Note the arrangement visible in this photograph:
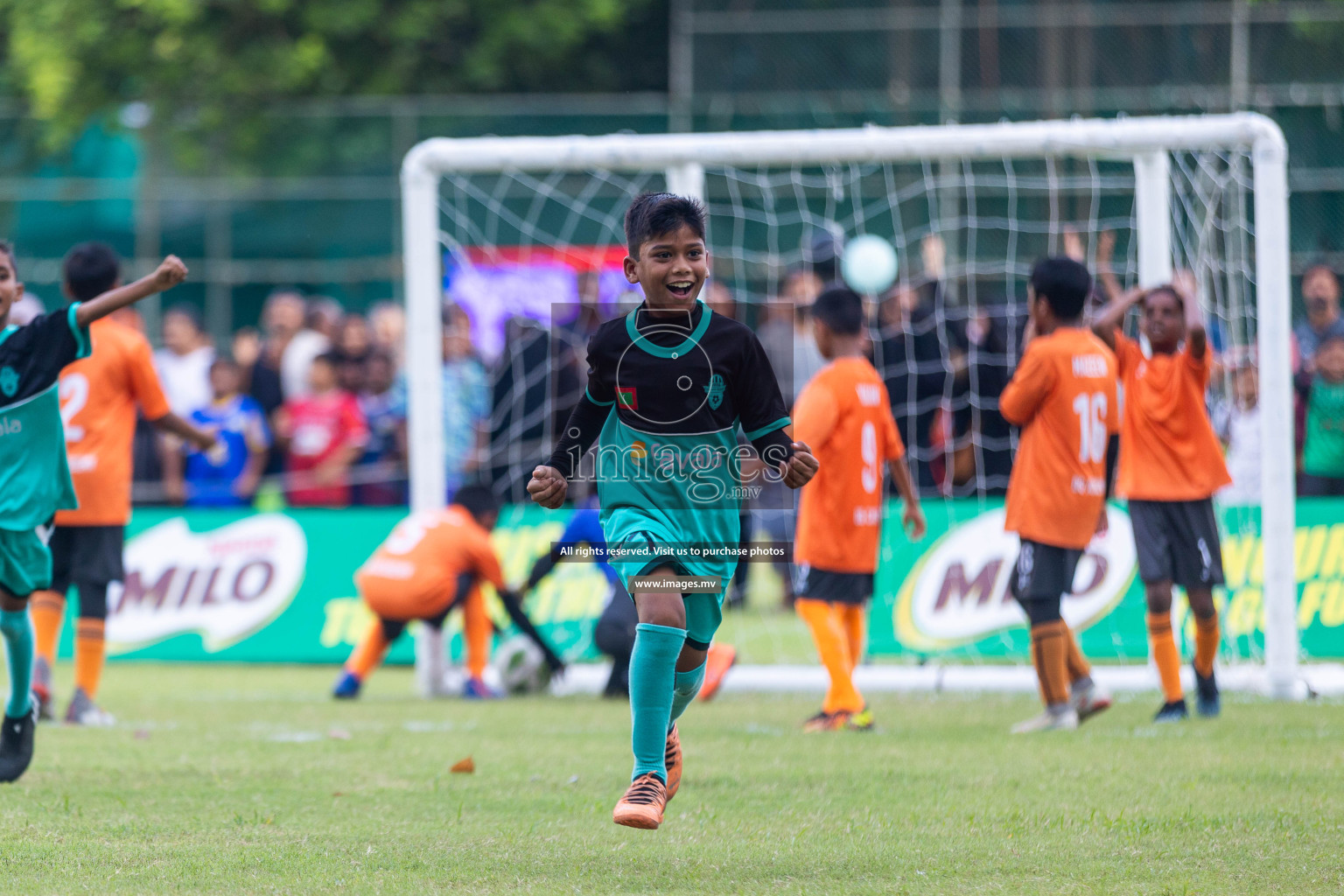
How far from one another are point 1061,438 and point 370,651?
4.02 meters

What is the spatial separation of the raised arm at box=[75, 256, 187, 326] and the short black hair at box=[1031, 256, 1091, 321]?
3.88 metres

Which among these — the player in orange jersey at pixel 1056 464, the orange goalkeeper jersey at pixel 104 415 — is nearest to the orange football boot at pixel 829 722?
the player in orange jersey at pixel 1056 464

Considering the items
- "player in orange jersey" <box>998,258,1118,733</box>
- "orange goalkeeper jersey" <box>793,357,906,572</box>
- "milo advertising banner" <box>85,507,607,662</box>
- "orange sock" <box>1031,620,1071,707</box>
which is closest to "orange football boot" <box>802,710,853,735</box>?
"orange goalkeeper jersey" <box>793,357,906,572</box>

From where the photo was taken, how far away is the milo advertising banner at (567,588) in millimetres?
9922

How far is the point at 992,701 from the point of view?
873 cm

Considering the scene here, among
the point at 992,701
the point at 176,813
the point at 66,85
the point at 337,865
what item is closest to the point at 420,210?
the point at 992,701

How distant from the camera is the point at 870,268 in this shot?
13461mm

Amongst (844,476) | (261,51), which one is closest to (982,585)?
(844,476)

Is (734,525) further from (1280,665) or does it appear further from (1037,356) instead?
(1280,665)

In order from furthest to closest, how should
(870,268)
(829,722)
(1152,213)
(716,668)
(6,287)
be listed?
(870,268)
(1152,213)
(716,668)
(829,722)
(6,287)

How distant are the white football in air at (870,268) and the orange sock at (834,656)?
5926 millimetres

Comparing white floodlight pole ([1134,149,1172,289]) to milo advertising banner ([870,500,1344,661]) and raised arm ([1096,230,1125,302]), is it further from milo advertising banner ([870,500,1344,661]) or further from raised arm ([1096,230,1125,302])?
milo advertising banner ([870,500,1344,661])

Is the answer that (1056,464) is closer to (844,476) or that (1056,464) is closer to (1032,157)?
(844,476)

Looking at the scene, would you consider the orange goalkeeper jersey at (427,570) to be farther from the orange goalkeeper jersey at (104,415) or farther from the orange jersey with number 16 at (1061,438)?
the orange jersey with number 16 at (1061,438)
